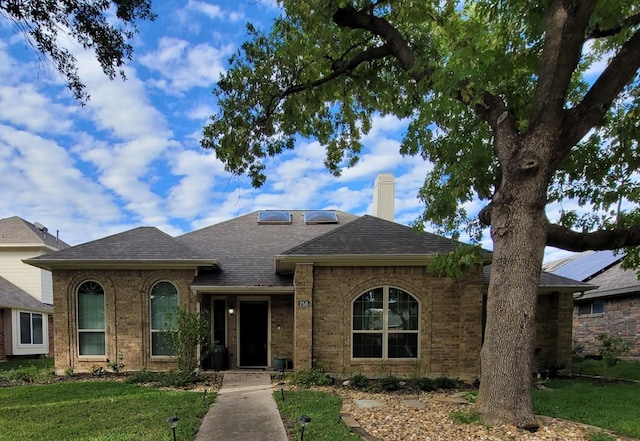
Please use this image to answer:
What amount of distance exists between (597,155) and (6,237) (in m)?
24.2

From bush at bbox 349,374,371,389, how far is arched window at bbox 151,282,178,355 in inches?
205

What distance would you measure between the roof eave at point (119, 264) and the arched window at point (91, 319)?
60cm

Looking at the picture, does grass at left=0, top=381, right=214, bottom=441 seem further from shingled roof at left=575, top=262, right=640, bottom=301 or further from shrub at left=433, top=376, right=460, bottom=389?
shingled roof at left=575, top=262, right=640, bottom=301

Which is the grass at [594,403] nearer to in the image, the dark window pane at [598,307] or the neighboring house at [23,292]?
the dark window pane at [598,307]

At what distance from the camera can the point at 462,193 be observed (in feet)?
24.2

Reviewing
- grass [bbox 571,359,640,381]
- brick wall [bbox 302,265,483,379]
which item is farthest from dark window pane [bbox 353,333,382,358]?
grass [bbox 571,359,640,381]

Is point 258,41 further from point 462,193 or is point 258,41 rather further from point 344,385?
point 344,385

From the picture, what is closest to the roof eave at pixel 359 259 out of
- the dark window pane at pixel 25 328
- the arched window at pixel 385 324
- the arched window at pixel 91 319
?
the arched window at pixel 385 324

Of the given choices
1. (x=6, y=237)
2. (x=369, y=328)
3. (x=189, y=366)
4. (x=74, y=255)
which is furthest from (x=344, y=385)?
(x=6, y=237)

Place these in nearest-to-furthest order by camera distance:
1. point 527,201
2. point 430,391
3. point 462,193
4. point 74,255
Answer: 1. point 527,201
2. point 462,193
3. point 430,391
4. point 74,255

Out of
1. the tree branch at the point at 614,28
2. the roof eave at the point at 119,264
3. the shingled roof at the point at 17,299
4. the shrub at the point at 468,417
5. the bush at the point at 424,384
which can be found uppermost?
the tree branch at the point at 614,28

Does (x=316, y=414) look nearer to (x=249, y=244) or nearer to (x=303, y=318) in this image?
(x=303, y=318)

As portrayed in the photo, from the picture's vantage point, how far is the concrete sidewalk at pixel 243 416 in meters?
5.30

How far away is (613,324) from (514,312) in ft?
43.0
